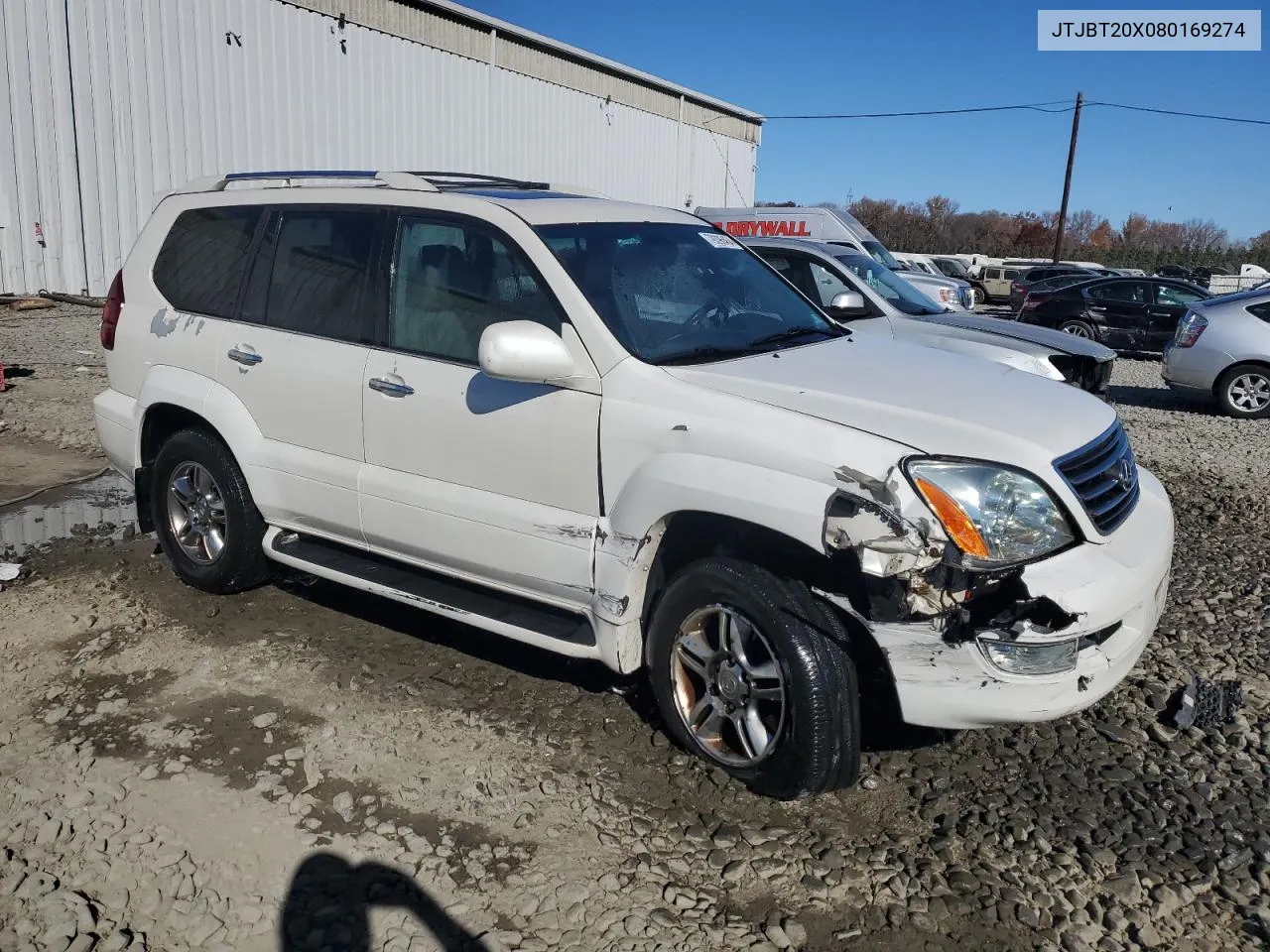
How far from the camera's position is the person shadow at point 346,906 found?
8.92 ft

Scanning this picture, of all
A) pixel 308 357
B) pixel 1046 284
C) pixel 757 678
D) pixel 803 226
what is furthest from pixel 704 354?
pixel 1046 284

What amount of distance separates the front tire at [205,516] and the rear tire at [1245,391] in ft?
34.2

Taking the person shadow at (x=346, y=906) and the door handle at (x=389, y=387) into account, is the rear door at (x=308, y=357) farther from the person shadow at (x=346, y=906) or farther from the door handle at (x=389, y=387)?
the person shadow at (x=346, y=906)

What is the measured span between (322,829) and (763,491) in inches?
67.2

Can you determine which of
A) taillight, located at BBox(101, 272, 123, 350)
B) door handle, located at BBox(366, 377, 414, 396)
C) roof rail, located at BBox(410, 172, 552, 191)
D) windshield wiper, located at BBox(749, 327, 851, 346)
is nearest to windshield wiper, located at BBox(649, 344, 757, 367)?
windshield wiper, located at BBox(749, 327, 851, 346)

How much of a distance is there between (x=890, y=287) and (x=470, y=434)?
263 inches

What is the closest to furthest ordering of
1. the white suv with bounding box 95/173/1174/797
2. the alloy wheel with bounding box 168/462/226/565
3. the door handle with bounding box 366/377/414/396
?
the white suv with bounding box 95/173/1174/797
the door handle with bounding box 366/377/414/396
the alloy wheel with bounding box 168/462/226/565

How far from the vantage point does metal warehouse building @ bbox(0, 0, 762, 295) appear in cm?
1705

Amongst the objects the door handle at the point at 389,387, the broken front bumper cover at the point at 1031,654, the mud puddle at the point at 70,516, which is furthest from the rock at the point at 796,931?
the mud puddle at the point at 70,516

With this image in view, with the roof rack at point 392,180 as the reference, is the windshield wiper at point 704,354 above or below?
below

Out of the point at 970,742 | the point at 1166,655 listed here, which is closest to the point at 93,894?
the point at 970,742

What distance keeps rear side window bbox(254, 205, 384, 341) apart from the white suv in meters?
0.02

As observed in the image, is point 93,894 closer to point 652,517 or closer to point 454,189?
point 652,517

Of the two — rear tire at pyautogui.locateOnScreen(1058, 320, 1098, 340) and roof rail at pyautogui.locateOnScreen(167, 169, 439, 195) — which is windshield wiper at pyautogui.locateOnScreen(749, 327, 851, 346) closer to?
roof rail at pyautogui.locateOnScreen(167, 169, 439, 195)
